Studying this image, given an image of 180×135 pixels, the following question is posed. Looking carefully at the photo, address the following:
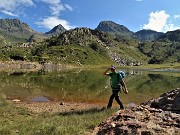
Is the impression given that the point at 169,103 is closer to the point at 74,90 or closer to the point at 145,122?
the point at 145,122

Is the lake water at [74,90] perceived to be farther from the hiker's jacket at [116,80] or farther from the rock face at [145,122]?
the rock face at [145,122]

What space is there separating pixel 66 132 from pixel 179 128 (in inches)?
206

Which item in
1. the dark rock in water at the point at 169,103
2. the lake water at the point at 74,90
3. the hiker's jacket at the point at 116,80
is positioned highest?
the hiker's jacket at the point at 116,80

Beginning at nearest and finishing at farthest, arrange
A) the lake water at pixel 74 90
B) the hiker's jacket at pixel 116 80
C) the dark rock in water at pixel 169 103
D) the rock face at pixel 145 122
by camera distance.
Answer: the rock face at pixel 145 122
the dark rock in water at pixel 169 103
the hiker's jacket at pixel 116 80
the lake water at pixel 74 90

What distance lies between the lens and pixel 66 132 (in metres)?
14.3

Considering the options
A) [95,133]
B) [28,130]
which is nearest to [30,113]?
[28,130]

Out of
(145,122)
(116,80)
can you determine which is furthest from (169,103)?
(116,80)

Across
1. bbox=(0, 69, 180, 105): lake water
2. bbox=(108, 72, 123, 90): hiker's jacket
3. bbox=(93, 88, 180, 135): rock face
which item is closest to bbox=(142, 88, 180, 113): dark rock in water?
bbox=(93, 88, 180, 135): rock face

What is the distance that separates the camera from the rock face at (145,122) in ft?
38.8

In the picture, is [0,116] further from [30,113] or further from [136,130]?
[136,130]

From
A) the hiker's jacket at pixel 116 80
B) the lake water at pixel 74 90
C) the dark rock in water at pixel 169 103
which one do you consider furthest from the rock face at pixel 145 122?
the lake water at pixel 74 90

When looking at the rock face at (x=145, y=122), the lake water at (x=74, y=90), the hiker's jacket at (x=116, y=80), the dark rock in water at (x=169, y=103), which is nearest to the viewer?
the rock face at (x=145, y=122)

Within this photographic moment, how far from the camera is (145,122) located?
12.5 m

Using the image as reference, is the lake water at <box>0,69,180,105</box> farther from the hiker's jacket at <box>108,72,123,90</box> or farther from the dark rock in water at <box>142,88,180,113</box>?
the dark rock in water at <box>142,88,180,113</box>
